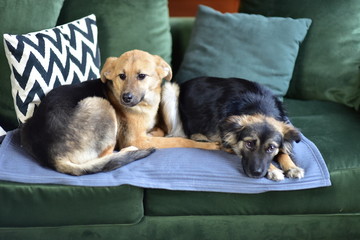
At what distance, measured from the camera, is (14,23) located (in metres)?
2.41

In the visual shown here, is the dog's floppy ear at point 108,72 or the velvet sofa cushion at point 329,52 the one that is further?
the velvet sofa cushion at point 329,52

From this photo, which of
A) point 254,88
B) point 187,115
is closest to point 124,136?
point 187,115

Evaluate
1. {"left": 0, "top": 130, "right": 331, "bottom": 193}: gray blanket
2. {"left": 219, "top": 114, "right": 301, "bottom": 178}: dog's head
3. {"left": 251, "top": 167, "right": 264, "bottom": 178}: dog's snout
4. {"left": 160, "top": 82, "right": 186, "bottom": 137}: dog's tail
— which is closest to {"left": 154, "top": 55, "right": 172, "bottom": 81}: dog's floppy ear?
{"left": 160, "top": 82, "right": 186, "bottom": 137}: dog's tail

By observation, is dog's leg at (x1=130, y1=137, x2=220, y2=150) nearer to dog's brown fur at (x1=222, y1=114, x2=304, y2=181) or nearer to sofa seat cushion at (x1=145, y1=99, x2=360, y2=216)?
dog's brown fur at (x1=222, y1=114, x2=304, y2=181)

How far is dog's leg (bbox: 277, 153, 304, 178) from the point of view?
1817 millimetres

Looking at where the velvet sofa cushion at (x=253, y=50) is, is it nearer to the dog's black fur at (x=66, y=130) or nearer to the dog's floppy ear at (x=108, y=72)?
the dog's floppy ear at (x=108, y=72)

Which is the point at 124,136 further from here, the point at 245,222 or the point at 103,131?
the point at 245,222

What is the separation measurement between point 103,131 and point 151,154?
0.29 m

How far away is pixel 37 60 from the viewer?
2.16m

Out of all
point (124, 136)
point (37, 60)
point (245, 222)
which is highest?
point (37, 60)

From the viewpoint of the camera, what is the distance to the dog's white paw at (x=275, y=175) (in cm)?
181

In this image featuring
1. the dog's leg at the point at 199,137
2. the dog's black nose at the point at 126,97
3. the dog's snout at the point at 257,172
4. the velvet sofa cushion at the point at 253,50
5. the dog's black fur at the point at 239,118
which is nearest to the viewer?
the dog's snout at the point at 257,172

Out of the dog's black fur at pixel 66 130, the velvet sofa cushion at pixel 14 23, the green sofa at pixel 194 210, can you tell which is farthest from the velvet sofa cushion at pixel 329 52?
the velvet sofa cushion at pixel 14 23

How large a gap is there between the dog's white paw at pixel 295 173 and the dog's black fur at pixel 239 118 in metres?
0.10
